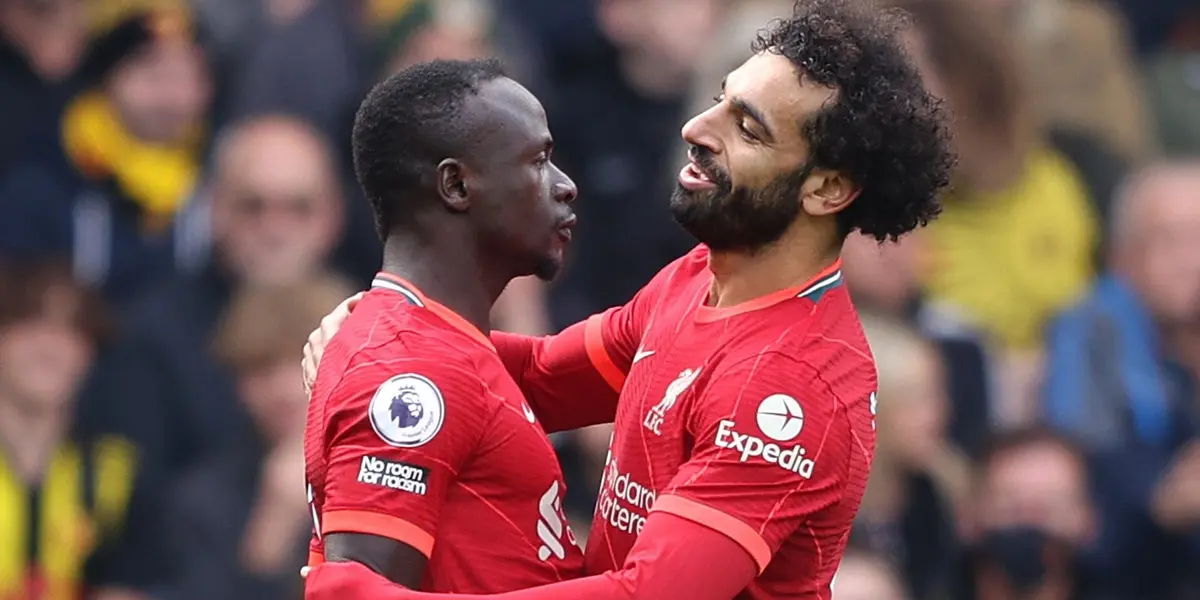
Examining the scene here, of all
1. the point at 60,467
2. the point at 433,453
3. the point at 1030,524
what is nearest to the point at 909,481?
the point at 1030,524

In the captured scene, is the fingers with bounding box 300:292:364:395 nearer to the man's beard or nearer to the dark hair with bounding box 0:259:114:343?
the man's beard

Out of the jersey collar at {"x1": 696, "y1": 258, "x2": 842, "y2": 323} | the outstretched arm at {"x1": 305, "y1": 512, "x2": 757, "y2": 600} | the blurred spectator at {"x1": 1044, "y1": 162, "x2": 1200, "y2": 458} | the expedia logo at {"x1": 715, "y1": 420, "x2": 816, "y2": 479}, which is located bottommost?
the outstretched arm at {"x1": 305, "y1": 512, "x2": 757, "y2": 600}

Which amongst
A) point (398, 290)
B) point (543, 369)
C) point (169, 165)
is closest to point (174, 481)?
point (169, 165)

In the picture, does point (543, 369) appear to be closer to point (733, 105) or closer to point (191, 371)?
point (733, 105)

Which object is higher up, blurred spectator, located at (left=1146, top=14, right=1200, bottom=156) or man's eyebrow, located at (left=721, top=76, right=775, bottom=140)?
blurred spectator, located at (left=1146, top=14, right=1200, bottom=156)

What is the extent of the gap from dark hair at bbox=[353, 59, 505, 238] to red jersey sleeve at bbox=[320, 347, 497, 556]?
39cm

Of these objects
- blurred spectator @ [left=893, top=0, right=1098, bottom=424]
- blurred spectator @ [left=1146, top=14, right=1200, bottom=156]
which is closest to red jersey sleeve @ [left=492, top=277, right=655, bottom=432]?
blurred spectator @ [left=893, top=0, right=1098, bottom=424]

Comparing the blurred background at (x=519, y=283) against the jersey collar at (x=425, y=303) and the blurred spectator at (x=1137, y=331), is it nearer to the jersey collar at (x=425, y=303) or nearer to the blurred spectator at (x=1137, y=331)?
the blurred spectator at (x=1137, y=331)

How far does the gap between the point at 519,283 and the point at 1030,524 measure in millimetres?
1936

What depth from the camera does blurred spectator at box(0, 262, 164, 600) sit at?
734 cm

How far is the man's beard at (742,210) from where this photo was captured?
432 cm

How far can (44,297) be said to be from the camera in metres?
7.70

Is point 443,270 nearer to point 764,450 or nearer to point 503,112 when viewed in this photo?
point 503,112

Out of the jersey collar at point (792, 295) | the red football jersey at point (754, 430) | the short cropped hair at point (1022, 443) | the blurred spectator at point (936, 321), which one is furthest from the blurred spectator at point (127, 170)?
the jersey collar at point (792, 295)
